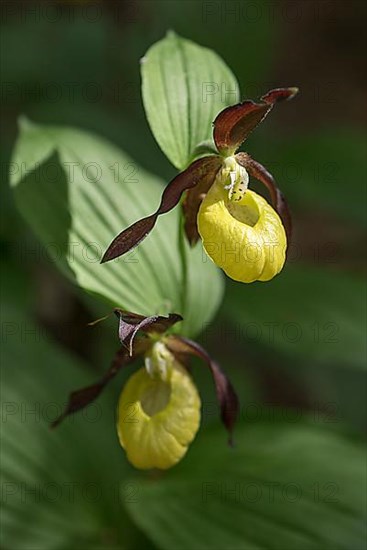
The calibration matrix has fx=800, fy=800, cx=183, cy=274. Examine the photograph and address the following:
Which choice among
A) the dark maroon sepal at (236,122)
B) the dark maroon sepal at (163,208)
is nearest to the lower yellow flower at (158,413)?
the dark maroon sepal at (163,208)

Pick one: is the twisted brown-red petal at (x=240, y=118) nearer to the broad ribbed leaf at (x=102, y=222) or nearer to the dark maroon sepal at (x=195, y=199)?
the dark maroon sepal at (x=195, y=199)

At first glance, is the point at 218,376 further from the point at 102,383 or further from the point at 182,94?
the point at 182,94

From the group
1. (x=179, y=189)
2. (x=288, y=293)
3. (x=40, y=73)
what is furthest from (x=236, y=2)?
(x=179, y=189)

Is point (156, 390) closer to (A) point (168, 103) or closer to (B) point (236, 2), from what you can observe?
(A) point (168, 103)

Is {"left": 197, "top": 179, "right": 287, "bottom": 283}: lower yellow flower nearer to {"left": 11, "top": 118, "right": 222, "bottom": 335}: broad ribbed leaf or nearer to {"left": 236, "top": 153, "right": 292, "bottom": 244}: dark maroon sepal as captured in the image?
{"left": 236, "top": 153, "right": 292, "bottom": 244}: dark maroon sepal

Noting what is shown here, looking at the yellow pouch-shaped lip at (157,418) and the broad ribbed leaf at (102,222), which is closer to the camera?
the yellow pouch-shaped lip at (157,418)

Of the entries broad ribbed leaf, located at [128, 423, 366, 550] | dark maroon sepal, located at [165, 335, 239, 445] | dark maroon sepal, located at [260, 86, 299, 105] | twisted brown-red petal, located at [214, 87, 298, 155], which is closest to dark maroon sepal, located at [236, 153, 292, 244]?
twisted brown-red petal, located at [214, 87, 298, 155]
